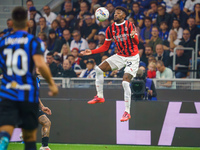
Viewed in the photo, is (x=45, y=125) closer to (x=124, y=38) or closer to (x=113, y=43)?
(x=124, y=38)

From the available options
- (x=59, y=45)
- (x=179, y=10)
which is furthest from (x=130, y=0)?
(x=59, y=45)

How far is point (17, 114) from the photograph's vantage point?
191 inches

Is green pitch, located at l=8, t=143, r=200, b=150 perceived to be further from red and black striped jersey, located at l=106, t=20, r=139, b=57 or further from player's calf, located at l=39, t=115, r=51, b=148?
red and black striped jersey, located at l=106, t=20, r=139, b=57

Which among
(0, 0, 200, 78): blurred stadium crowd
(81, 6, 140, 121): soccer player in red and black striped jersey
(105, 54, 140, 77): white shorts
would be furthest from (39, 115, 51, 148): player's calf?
(0, 0, 200, 78): blurred stadium crowd

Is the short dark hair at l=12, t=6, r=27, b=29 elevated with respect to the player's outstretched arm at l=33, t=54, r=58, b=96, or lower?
elevated

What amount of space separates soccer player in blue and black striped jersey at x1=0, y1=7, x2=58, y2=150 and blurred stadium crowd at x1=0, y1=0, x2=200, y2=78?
22.4 feet

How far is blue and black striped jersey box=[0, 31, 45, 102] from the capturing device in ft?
15.9

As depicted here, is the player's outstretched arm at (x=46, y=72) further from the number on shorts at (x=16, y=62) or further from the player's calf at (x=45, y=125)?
the player's calf at (x=45, y=125)

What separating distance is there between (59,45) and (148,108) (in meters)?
5.08

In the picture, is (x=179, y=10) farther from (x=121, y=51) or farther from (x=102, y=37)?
(x=121, y=51)

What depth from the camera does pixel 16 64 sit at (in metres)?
4.82

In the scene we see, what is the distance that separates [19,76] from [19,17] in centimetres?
74

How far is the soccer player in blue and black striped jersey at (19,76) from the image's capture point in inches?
188

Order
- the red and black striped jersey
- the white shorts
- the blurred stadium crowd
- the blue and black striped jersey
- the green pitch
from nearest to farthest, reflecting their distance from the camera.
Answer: the blue and black striped jersey < the red and black striped jersey < the white shorts < the green pitch < the blurred stadium crowd
